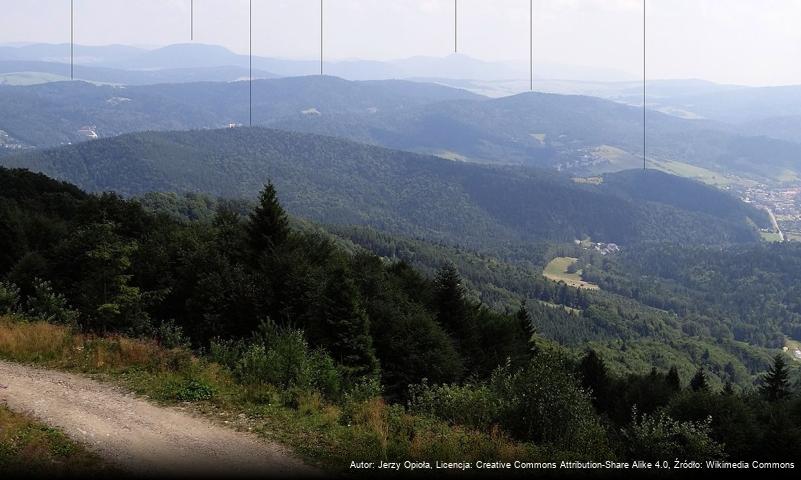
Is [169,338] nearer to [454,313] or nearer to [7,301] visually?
[7,301]

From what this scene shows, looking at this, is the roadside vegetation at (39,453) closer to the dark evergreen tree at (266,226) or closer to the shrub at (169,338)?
the shrub at (169,338)

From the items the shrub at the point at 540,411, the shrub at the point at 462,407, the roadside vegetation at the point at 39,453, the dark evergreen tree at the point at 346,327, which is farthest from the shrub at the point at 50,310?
the shrub at the point at 540,411

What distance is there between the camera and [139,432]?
12.5 meters

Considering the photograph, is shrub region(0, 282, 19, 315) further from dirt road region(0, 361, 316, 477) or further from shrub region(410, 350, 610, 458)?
shrub region(410, 350, 610, 458)

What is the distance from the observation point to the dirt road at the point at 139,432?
11.2 meters

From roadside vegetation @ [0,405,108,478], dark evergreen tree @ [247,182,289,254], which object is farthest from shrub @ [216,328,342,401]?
dark evergreen tree @ [247,182,289,254]

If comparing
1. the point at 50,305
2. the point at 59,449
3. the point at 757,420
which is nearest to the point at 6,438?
the point at 59,449

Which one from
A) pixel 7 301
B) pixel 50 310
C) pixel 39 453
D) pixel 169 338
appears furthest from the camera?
pixel 7 301

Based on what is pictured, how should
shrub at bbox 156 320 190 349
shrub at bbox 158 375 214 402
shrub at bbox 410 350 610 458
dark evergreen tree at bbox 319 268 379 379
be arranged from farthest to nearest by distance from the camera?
dark evergreen tree at bbox 319 268 379 379
shrub at bbox 156 320 190 349
shrub at bbox 158 375 214 402
shrub at bbox 410 350 610 458

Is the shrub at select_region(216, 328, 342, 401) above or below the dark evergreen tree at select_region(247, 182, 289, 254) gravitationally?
below

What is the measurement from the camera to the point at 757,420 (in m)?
41.9

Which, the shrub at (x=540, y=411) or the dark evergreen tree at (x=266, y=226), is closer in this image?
the shrub at (x=540, y=411)

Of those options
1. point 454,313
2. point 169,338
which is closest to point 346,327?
point 169,338

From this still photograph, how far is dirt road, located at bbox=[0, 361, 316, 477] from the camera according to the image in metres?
11.2
